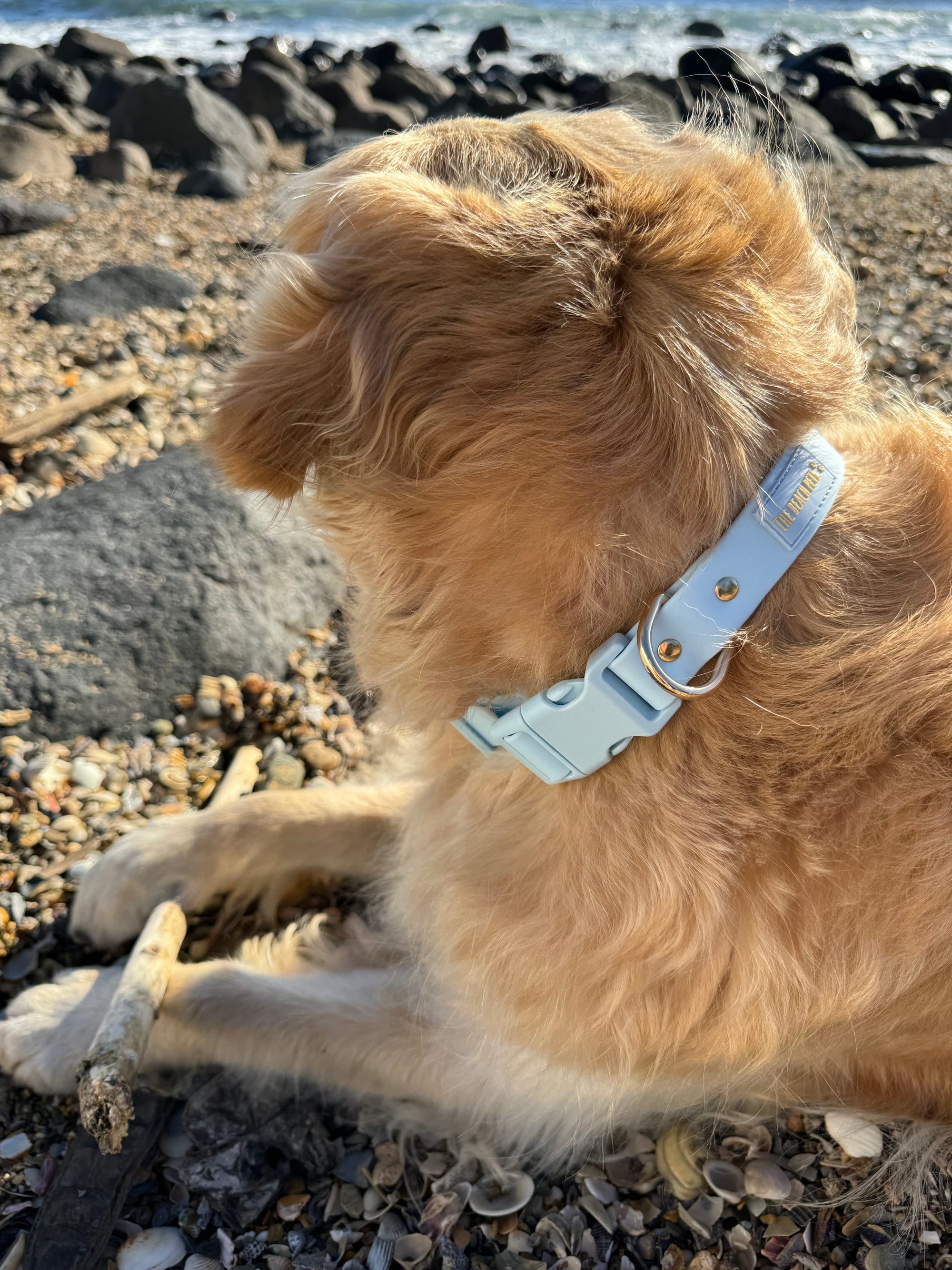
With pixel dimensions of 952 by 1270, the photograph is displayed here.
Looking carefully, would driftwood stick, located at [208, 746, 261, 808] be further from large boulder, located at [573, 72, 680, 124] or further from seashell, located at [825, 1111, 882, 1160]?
large boulder, located at [573, 72, 680, 124]

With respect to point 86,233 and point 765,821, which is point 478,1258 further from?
point 86,233

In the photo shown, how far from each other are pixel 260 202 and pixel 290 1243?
8607mm

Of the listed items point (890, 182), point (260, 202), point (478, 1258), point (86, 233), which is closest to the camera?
point (478, 1258)

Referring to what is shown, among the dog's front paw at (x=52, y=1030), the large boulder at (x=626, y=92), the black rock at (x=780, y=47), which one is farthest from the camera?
the black rock at (x=780, y=47)

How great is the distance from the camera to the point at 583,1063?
176 centimetres

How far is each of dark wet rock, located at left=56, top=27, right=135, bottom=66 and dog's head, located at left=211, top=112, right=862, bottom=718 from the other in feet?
66.2

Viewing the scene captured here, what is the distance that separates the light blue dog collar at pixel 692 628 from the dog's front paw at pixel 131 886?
147cm

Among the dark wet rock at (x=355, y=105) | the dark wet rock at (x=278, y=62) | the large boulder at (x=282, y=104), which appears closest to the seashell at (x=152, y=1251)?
the large boulder at (x=282, y=104)

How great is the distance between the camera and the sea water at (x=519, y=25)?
73.7 feet

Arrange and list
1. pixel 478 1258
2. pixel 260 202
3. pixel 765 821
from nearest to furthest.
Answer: pixel 765 821 → pixel 478 1258 → pixel 260 202

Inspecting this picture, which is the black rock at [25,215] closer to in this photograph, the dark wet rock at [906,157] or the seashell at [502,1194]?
the seashell at [502,1194]

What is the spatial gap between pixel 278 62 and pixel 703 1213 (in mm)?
17872

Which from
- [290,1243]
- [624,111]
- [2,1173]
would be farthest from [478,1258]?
[624,111]

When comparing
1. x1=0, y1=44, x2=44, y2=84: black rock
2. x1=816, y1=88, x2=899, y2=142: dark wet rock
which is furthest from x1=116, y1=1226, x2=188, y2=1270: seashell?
x1=0, y1=44, x2=44, y2=84: black rock
